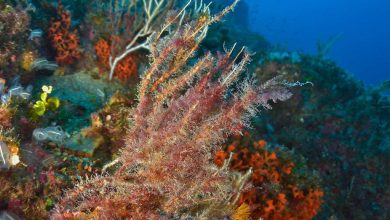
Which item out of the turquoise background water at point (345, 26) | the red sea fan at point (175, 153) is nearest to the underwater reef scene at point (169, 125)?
the red sea fan at point (175, 153)

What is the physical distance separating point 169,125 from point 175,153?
26cm

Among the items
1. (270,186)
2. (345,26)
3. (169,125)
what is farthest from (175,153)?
(345,26)

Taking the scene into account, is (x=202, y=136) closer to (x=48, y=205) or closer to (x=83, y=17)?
(x=48, y=205)

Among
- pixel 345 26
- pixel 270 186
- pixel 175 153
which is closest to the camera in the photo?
pixel 175 153

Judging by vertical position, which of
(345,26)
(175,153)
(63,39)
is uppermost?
(345,26)

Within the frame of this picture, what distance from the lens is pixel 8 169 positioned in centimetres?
354

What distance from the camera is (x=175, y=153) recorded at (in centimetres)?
293

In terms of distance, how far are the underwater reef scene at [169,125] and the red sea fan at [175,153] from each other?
0.5 inches

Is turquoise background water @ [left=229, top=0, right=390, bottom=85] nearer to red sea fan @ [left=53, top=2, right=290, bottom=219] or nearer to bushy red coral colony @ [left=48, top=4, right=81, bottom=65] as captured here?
bushy red coral colony @ [left=48, top=4, right=81, bottom=65]

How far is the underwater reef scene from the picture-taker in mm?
3096

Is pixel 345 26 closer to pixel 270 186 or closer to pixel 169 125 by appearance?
pixel 270 186

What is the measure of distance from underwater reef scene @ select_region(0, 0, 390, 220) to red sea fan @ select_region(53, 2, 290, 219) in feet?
0.04

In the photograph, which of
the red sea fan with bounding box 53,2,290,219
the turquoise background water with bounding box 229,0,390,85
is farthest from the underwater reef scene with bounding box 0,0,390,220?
the turquoise background water with bounding box 229,0,390,85

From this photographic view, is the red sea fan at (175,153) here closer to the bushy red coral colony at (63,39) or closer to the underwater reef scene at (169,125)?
the underwater reef scene at (169,125)
